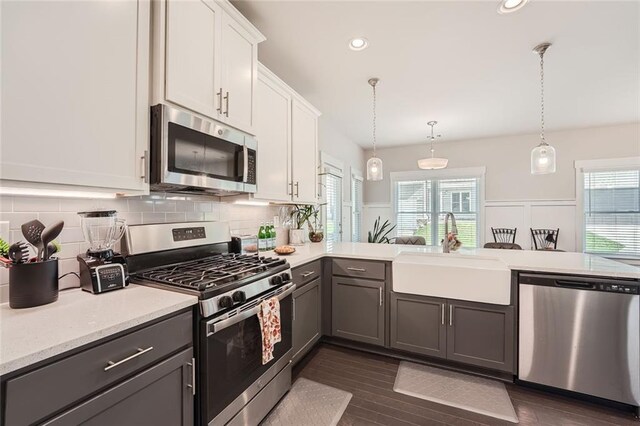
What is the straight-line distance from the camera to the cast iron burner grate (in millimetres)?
1298

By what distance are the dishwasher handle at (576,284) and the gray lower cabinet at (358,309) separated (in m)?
1.18

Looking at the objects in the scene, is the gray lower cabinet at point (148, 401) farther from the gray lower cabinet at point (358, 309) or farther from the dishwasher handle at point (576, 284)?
the dishwasher handle at point (576, 284)

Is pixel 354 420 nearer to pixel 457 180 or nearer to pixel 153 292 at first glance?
pixel 153 292

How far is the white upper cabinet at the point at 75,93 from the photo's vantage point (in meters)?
0.94

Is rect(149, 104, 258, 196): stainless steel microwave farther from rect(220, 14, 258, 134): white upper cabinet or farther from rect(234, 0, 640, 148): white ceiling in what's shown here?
rect(234, 0, 640, 148): white ceiling

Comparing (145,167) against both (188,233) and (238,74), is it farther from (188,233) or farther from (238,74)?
(238,74)

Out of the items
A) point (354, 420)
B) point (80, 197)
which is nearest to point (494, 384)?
point (354, 420)

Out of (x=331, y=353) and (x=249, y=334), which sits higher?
(x=249, y=334)

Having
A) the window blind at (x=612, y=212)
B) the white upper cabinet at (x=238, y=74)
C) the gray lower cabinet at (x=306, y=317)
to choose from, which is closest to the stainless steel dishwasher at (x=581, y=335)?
the gray lower cabinet at (x=306, y=317)

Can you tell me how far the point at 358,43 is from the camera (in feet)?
7.51

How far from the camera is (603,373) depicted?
68.4 inches

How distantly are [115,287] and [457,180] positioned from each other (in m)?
5.65

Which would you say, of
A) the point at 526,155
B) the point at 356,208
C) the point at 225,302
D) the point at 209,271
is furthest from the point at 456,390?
the point at 526,155

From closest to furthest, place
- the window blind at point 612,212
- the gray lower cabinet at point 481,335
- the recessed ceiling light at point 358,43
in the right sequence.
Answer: the gray lower cabinet at point 481,335
the recessed ceiling light at point 358,43
the window blind at point 612,212
